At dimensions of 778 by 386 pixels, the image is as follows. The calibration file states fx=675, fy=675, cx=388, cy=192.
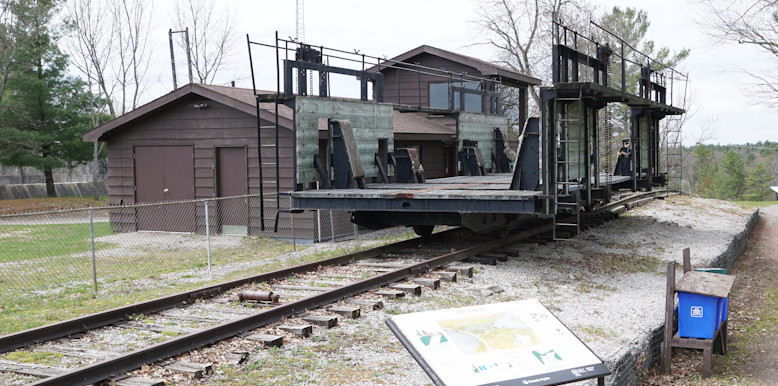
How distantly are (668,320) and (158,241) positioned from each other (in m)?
13.0

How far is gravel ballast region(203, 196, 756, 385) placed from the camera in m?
5.58

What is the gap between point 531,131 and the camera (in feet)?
33.1

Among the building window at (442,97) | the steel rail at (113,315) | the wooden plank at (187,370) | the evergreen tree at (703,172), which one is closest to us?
the wooden plank at (187,370)

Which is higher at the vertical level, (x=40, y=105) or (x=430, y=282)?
(x=40, y=105)

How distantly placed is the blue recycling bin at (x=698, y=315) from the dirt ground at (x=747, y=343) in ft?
1.37

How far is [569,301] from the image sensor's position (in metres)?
8.32

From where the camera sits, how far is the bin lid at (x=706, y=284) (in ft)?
22.1

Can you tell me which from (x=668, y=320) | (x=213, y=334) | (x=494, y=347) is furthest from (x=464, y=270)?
(x=494, y=347)

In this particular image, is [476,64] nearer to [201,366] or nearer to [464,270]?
[464,270]

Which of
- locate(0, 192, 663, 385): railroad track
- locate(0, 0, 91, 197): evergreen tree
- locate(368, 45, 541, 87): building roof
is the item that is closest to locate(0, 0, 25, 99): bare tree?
locate(0, 0, 91, 197): evergreen tree

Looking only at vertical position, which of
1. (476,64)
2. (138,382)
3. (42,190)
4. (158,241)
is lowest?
(158,241)

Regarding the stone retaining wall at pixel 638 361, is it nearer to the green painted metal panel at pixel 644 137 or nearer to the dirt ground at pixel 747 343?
the dirt ground at pixel 747 343

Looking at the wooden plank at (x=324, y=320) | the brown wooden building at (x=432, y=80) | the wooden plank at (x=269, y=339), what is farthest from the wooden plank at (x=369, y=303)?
the brown wooden building at (x=432, y=80)

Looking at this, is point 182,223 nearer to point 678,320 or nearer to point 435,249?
point 435,249
